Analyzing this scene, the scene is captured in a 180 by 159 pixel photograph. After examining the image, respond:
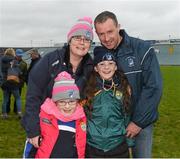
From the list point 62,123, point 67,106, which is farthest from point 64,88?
point 62,123

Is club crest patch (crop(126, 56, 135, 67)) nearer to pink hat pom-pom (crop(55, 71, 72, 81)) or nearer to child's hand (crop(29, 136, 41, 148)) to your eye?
pink hat pom-pom (crop(55, 71, 72, 81))

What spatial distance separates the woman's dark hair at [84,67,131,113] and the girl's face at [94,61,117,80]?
0.06 meters

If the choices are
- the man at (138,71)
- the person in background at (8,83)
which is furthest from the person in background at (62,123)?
the person in background at (8,83)

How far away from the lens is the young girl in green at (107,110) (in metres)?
3.72

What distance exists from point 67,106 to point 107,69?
0.50 meters

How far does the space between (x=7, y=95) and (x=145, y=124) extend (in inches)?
294

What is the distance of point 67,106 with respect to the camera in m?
3.71

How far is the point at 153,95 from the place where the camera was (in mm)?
3875

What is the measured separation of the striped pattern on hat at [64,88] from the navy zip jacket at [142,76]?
502 mm

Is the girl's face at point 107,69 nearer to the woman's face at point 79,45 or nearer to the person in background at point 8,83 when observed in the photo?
the woman's face at point 79,45

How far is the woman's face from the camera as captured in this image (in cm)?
378

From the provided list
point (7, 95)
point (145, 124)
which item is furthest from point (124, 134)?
point (7, 95)

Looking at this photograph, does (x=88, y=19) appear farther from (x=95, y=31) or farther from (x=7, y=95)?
(x=7, y=95)

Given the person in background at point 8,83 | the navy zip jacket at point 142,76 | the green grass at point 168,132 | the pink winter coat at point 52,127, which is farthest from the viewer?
the person in background at point 8,83
